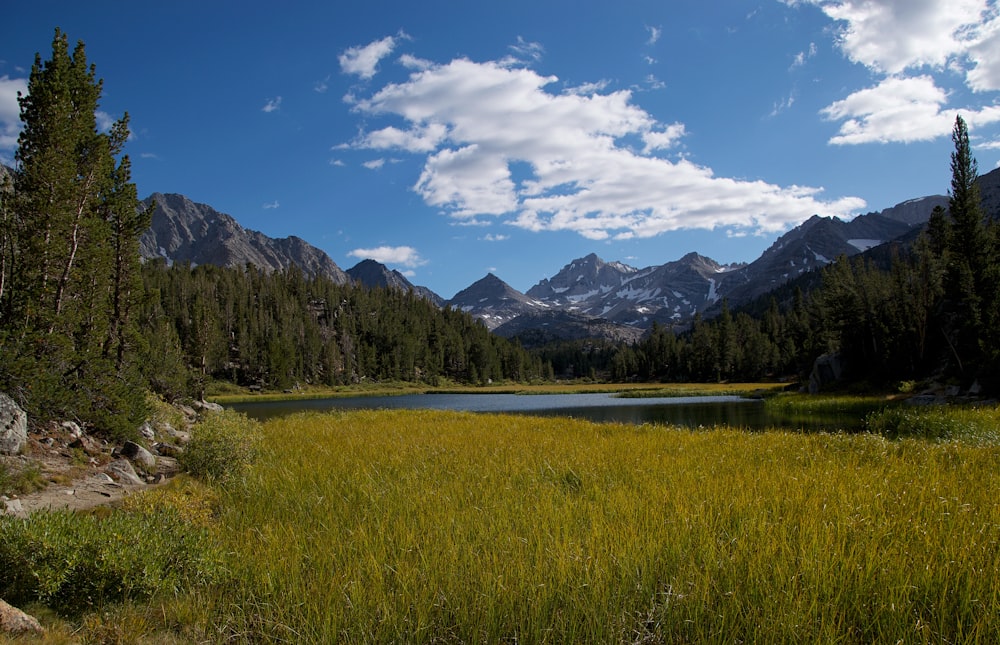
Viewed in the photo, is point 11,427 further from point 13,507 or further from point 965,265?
point 965,265

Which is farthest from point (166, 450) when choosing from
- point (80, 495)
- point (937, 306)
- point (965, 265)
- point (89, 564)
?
point (937, 306)

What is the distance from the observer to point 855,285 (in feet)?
221

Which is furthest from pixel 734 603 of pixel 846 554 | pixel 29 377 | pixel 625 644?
pixel 29 377

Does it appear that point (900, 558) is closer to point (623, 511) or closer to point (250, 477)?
point (623, 511)

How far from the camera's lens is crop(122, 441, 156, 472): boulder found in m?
14.1

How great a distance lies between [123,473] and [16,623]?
391 inches

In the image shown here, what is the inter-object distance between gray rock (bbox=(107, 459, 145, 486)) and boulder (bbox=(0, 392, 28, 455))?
74.3 inches

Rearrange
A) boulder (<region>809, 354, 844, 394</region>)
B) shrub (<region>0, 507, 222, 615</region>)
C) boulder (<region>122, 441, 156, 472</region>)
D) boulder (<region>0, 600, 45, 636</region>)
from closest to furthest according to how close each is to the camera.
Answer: boulder (<region>0, 600, 45, 636</region>) < shrub (<region>0, 507, 222, 615</region>) < boulder (<region>122, 441, 156, 472</region>) < boulder (<region>809, 354, 844, 394</region>)

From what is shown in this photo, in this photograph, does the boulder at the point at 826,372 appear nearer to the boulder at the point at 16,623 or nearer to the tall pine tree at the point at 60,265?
the tall pine tree at the point at 60,265

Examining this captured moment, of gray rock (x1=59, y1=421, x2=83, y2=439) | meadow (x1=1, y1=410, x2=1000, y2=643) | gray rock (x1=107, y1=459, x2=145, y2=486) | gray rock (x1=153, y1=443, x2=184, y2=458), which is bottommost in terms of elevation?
gray rock (x1=153, y1=443, x2=184, y2=458)

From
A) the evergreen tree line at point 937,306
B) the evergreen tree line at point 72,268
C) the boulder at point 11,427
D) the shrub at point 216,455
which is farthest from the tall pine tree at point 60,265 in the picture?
the evergreen tree line at point 937,306

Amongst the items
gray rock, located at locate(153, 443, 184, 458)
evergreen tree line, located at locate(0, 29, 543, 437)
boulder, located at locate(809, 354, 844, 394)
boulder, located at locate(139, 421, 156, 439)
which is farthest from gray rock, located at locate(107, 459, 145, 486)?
boulder, located at locate(809, 354, 844, 394)

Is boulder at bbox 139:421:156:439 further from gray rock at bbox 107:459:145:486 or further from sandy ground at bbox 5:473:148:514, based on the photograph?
sandy ground at bbox 5:473:148:514

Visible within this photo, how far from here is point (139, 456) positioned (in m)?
14.3
